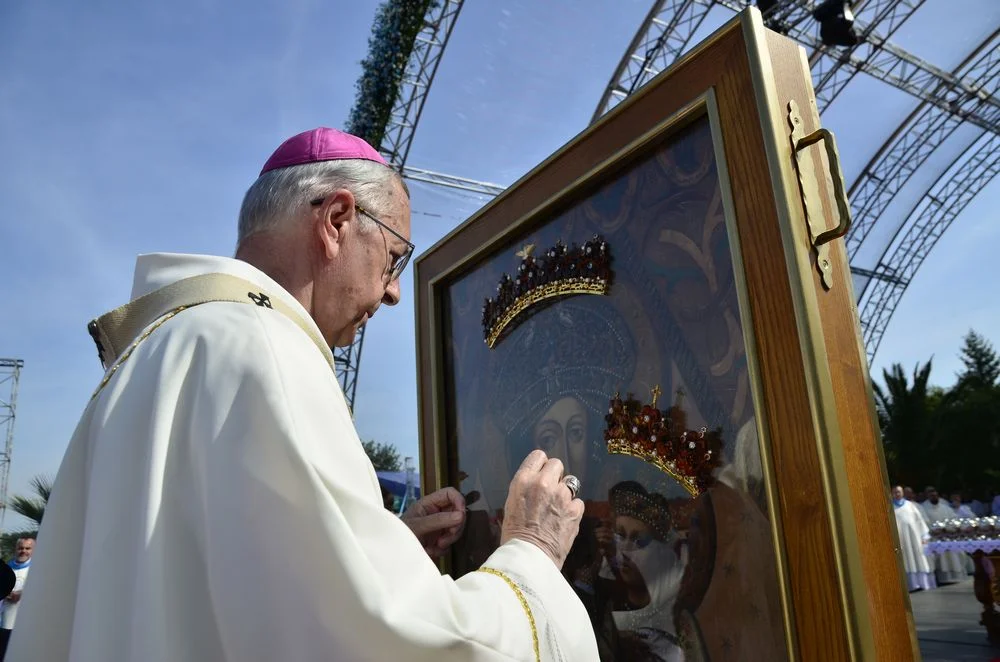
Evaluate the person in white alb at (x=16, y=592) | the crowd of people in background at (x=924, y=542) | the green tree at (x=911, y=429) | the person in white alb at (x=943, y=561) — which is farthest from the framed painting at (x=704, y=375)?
the green tree at (x=911, y=429)

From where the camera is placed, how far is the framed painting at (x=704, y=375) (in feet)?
4.00

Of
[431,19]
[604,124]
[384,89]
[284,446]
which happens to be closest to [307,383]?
[284,446]

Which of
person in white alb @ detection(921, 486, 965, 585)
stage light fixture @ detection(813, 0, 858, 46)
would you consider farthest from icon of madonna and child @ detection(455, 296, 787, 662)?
person in white alb @ detection(921, 486, 965, 585)

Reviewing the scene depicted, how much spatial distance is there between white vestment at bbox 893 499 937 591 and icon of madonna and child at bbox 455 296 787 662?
13238mm

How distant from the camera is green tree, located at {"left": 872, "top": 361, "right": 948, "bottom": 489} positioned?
2659cm

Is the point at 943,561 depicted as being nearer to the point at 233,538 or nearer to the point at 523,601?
the point at 523,601

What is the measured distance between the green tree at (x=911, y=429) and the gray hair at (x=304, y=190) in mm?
28903

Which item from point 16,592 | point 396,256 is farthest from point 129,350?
point 16,592

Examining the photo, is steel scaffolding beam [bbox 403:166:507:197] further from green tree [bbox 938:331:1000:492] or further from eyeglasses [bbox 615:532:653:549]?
green tree [bbox 938:331:1000:492]

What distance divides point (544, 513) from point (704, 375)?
0.44m

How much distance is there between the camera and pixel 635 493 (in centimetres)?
170

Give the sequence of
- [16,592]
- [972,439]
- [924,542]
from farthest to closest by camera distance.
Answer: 1. [972,439]
2. [924,542]
3. [16,592]

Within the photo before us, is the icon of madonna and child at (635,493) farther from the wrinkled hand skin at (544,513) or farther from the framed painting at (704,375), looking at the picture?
the wrinkled hand skin at (544,513)

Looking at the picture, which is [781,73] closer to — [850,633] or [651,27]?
[850,633]
